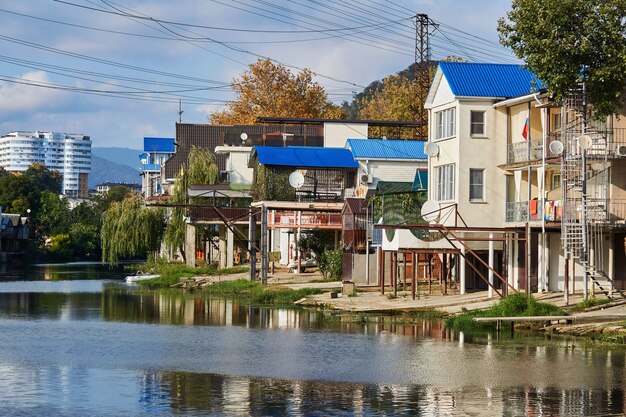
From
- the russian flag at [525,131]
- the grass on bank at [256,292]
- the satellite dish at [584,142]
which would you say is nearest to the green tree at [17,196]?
the grass on bank at [256,292]

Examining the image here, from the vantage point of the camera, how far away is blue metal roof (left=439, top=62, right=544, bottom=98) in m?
53.4

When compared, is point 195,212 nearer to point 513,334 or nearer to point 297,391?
point 513,334

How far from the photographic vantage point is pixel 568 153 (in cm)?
4625

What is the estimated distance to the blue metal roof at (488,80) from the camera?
53.4 metres

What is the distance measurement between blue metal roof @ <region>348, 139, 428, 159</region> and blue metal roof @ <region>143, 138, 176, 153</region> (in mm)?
78233

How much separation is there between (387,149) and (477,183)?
24151 millimetres

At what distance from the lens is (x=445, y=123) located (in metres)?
55.2

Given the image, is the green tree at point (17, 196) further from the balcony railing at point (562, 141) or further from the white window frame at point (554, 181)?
the white window frame at point (554, 181)

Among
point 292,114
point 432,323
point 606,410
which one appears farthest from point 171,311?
point 292,114

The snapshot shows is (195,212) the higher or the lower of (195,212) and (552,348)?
the higher

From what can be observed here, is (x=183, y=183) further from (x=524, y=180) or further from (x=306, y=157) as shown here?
(x=524, y=180)

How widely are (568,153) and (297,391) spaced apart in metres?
22.4

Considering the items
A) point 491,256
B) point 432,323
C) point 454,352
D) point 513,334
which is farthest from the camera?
point 491,256

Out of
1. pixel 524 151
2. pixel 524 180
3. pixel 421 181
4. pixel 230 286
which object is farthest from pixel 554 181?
pixel 230 286
